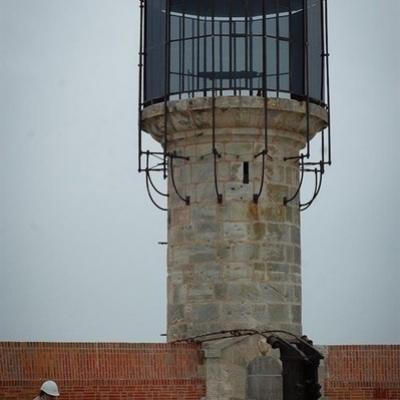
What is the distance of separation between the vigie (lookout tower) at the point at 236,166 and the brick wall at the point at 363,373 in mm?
852

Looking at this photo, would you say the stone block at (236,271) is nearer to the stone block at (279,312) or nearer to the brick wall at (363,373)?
the stone block at (279,312)

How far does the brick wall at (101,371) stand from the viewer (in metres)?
23.1

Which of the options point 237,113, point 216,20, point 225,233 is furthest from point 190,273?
point 216,20

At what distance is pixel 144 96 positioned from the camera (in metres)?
26.7

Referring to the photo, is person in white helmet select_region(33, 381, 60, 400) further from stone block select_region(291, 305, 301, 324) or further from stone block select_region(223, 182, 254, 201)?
stone block select_region(291, 305, 301, 324)

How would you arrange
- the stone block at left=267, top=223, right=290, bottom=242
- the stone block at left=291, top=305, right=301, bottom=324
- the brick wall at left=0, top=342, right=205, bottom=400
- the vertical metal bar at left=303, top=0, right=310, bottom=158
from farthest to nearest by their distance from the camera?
the vertical metal bar at left=303, top=0, right=310, bottom=158 → the stone block at left=291, top=305, right=301, bottom=324 → the stone block at left=267, top=223, right=290, bottom=242 → the brick wall at left=0, top=342, right=205, bottom=400

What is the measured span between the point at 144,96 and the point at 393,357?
613 centimetres

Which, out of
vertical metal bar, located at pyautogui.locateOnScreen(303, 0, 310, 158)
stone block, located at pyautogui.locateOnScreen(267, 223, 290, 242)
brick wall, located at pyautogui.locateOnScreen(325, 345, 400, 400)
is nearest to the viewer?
brick wall, located at pyautogui.locateOnScreen(325, 345, 400, 400)

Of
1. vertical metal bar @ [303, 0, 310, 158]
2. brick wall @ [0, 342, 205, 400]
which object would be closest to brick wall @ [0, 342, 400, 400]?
brick wall @ [0, 342, 205, 400]

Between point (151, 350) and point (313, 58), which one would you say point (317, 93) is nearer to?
point (313, 58)

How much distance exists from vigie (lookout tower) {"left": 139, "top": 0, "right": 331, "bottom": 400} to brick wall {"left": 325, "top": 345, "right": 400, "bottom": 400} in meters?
0.85

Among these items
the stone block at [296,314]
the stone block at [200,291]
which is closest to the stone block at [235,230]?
the stone block at [200,291]

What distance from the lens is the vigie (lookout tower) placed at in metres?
25.1

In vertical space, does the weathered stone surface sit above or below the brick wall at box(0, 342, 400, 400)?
above
